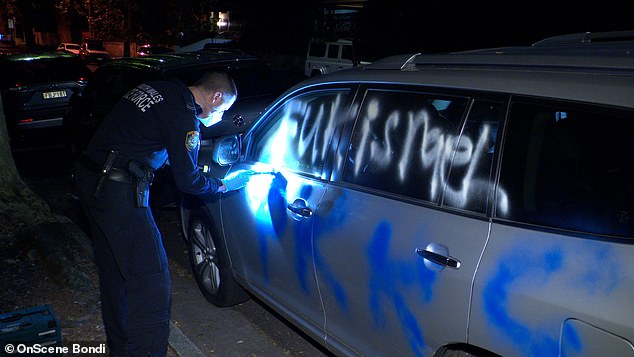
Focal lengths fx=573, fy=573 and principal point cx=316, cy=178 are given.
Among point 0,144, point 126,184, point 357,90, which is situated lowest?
point 0,144

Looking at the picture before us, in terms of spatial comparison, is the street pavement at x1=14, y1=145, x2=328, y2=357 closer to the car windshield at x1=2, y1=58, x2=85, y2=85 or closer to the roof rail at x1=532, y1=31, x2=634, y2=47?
the roof rail at x1=532, y1=31, x2=634, y2=47

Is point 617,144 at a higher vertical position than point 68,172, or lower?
higher

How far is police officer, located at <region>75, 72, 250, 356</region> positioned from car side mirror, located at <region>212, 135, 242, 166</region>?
507 mm

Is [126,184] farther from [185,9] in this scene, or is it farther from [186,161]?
[185,9]

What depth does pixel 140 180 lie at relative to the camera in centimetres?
306

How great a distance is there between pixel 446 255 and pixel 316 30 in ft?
94.9

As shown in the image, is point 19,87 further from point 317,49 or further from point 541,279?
point 317,49

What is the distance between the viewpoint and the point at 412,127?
2773 mm

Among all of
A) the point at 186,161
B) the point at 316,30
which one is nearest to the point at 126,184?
the point at 186,161

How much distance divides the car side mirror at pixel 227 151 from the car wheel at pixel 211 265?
2.17 feet

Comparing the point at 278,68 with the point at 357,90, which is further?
the point at 278,68

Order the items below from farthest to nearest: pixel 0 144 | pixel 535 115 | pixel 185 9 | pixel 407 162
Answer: pixel 185 9 < pixel 0 144 < pixel 407 162 < pixel 535 115

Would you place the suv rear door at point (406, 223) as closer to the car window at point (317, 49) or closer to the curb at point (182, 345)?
the curb at point (182, 345)

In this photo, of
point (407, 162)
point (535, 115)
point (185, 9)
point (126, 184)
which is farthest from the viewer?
point (185, 9)
